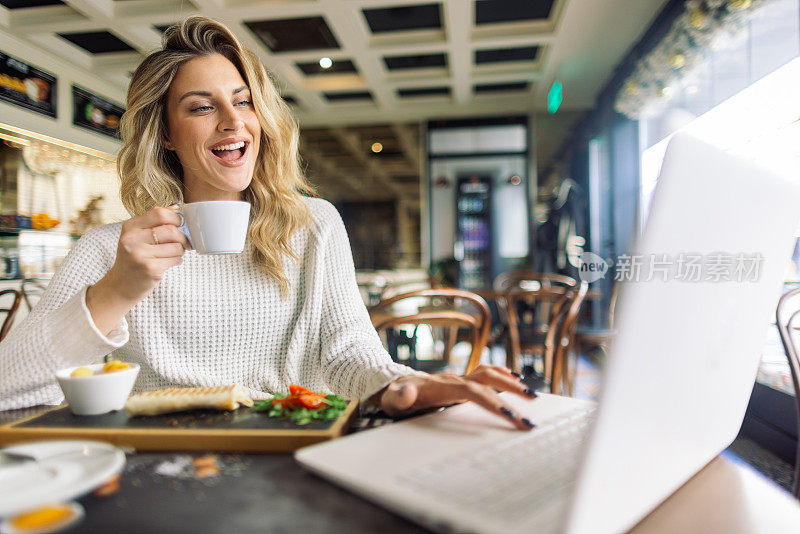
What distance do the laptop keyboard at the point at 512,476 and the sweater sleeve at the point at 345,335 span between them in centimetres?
29

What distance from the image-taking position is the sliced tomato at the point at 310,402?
0.67 meters

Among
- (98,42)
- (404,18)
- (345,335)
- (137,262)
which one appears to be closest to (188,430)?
(137,262)

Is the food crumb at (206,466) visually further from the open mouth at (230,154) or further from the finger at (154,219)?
the open mouth at (230,154)

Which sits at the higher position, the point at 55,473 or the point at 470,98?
the point at 470,98

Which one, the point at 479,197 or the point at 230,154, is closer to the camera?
the point at 230,154

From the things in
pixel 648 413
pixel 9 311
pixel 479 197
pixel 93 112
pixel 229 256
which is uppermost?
pixel 93 112

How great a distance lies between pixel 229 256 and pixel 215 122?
300 millimetres

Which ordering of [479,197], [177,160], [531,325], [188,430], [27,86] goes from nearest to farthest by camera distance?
[188,430], [177,160], [531,325], [27,86], [479,197]

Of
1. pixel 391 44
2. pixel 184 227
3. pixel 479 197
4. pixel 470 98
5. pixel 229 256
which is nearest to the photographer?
pixel 184 227

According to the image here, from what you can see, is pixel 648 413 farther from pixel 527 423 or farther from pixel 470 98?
pixel 470 98

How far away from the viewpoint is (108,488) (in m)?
0.46

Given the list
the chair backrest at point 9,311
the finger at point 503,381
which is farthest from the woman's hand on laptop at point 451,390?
the chair backrest at point 9,311

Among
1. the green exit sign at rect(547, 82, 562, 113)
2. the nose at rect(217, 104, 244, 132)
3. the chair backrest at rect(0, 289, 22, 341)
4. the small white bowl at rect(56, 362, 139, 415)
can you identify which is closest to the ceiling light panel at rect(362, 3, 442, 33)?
the green exit sign at rect(547, 82, 562, 113)

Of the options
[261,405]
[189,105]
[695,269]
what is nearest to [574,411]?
[695,269]
